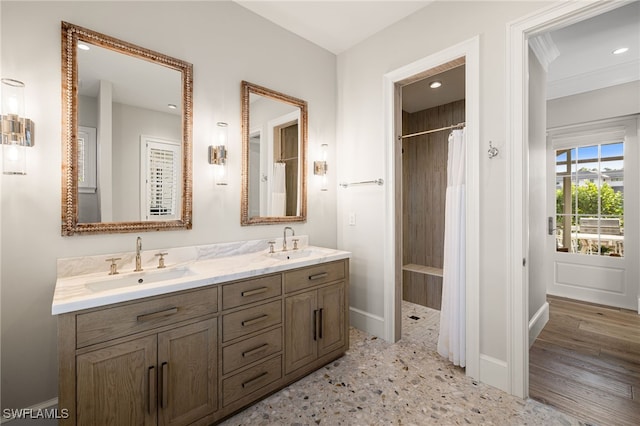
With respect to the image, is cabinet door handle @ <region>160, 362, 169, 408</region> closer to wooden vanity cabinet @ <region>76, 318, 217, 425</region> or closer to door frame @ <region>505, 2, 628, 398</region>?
wooden vanity cabinet @ <region>76, 318, 217, 425</region>

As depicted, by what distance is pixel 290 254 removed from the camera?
8.05ft

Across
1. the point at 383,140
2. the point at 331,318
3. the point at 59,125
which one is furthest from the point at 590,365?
the point at 59,125

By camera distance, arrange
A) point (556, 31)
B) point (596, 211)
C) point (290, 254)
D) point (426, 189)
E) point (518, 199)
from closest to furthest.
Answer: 1. point (518, 199)
2. point (290, 254)
3. point (556, 31)
4. point (596, 211)
5. point (426, 189)

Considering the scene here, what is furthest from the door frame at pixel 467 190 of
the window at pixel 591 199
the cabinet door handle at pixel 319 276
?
the window at pixel 591 199

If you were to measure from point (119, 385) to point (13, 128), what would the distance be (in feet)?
4.36

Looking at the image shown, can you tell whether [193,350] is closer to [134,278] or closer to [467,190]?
[134,278]

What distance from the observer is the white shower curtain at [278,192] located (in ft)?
8.57

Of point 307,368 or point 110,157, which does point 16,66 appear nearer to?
point 110,157

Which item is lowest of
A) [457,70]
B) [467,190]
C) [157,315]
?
[157,315]

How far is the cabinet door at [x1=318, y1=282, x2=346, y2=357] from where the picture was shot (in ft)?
7.20

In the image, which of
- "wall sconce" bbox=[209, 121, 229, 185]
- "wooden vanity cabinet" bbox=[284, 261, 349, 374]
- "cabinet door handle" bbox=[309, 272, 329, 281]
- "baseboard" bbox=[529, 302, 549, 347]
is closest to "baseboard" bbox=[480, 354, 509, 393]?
"baseboard" bbox=[529, 302, 549, 347]

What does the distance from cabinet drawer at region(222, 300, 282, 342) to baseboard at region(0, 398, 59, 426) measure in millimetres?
989

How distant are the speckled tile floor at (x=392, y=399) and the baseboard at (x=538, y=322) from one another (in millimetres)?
924

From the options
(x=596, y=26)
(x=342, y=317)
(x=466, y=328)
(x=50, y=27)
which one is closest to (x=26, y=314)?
(x=50, y=27)
